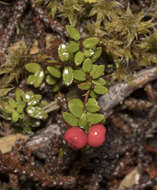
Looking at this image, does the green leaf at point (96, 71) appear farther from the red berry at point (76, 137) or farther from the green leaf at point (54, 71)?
the red berry at point (76, 137)

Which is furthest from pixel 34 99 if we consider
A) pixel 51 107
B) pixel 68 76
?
pixel 68 76

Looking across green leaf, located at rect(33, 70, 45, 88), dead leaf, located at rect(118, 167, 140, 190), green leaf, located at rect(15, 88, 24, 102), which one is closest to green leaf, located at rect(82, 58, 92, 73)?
green leaf, located at rect(33, 70, 45, 88)

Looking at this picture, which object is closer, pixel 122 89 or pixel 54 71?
pixel 54 71

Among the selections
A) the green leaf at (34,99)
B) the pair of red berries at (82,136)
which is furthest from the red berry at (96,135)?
the green leaf at (34,99)

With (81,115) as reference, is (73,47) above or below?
above

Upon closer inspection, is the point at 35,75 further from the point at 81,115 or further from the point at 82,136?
the point at 82,136

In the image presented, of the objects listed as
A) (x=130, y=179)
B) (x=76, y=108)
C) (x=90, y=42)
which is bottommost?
(x=130, y=179)
